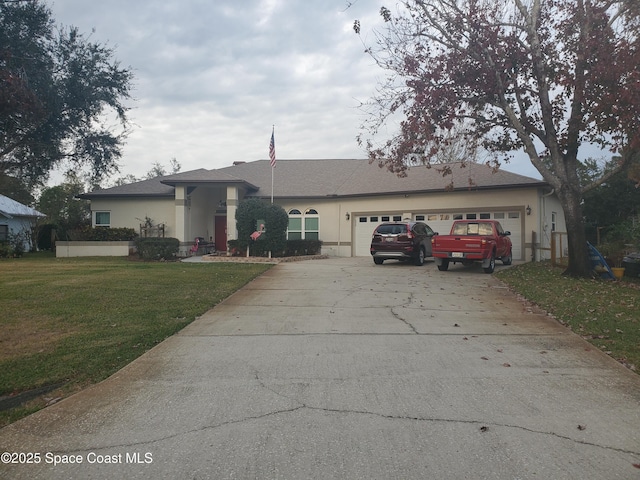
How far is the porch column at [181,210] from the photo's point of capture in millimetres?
22469

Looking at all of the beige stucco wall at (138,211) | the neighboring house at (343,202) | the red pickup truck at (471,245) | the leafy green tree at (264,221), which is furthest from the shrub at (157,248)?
the red pickup truck at (471,245)

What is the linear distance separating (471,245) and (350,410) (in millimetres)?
11790

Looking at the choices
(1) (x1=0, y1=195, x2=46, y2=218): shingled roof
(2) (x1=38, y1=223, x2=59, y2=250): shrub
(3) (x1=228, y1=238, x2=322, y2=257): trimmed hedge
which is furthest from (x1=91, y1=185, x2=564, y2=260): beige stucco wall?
(1) (x1=0, y1=195, x2=46, y2=218): shingled roof

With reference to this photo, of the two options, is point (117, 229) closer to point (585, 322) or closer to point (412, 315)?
point (412, 315)

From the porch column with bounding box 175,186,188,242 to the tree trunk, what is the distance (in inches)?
632

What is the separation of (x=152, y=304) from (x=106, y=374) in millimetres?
4052

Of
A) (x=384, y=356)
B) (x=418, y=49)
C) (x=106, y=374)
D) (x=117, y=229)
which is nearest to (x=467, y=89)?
(x=418, y=49)

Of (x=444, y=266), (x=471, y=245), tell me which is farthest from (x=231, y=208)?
(x=471, y=245)

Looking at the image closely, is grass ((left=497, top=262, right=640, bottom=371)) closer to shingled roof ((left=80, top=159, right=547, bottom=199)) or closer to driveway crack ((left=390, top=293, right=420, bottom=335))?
driveway crack ((left=390, top=293, right=420, bottom=335))

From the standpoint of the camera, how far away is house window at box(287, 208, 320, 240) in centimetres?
2535

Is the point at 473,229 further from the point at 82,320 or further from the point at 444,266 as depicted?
the point at 82,320

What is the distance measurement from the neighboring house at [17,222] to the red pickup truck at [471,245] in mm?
24308

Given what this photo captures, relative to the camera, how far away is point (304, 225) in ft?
83.6

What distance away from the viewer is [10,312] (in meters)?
8.31
